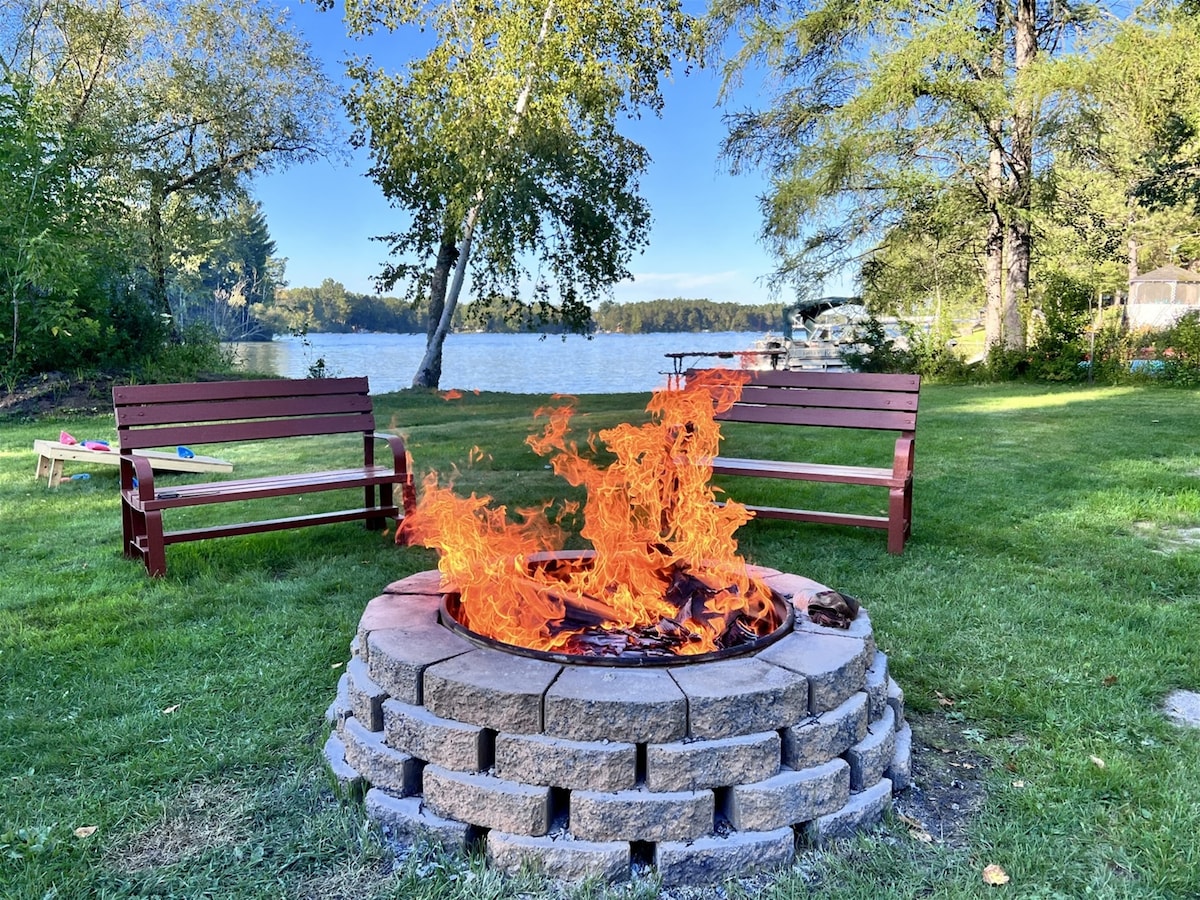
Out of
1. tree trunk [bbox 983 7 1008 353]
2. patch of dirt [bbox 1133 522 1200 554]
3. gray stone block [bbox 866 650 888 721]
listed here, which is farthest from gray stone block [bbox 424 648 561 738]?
tree trunk [bbox 983 7 1008 353]

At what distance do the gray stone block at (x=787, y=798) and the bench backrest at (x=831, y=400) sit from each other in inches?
143

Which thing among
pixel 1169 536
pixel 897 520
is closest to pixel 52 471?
pixel 897 520

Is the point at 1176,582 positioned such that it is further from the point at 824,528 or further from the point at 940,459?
the point at 940,459

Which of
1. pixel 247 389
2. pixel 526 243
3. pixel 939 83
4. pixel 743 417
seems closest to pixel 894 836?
pixel 743 417

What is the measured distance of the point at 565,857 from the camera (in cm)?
217

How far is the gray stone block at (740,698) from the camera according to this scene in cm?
223

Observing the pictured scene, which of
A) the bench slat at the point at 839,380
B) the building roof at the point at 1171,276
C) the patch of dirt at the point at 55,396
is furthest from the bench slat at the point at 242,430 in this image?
the building roof at the point at 1171,276

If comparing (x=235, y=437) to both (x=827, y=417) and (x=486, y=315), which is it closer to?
(x=827, y=417)

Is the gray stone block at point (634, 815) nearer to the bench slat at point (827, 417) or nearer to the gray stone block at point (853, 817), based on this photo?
the gray stone block at point (853, 817)

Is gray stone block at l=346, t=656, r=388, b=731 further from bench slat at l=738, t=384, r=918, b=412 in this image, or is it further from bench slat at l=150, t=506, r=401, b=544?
bench slat at l=738, t=384, r=918, b=412

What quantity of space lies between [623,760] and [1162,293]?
144 feet

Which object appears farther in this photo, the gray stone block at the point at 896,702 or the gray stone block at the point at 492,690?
the gray stone block at the point at 896,702

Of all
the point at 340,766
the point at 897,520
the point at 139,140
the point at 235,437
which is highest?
the point at 139,140

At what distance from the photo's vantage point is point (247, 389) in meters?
5.36
